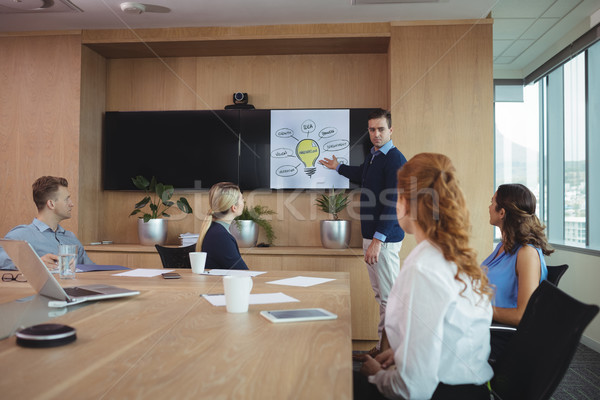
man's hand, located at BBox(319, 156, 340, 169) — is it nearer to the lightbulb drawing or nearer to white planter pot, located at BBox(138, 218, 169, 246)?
the lightbulb drawing

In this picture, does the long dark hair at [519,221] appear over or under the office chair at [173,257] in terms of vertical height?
over

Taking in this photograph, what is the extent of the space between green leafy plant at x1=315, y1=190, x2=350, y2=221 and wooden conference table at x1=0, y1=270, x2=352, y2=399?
7.99 ft

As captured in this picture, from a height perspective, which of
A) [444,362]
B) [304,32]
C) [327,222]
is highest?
[304,32]

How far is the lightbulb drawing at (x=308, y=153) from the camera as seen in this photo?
13.8ft

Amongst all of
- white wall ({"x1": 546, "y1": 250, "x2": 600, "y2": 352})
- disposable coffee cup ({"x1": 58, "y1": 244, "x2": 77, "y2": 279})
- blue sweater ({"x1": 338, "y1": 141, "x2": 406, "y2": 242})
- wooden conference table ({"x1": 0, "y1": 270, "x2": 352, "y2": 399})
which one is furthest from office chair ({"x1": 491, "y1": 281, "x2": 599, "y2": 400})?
white wall ({"x1": 546, "y1": 250, "x2": 600, "y2": 352})

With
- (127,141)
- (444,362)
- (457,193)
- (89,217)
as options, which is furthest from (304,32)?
(444,362)

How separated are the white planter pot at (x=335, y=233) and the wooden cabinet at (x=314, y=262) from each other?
0.24 feet

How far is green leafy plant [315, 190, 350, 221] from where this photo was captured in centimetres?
400

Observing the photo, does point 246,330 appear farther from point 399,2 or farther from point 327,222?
point 399,2

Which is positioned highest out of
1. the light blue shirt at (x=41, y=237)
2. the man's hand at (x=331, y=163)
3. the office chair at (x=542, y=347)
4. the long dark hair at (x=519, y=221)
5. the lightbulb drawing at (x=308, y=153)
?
the lightbulb drawing at (x=308, y=153)

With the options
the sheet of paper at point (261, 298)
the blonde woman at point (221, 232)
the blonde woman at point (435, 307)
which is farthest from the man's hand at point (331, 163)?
the blonde woman at point (435, 307)

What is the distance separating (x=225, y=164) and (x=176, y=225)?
0.74 metres

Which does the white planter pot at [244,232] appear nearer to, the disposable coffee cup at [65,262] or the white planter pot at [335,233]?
the white planter pot at [335,233]

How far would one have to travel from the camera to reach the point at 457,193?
131 cm
